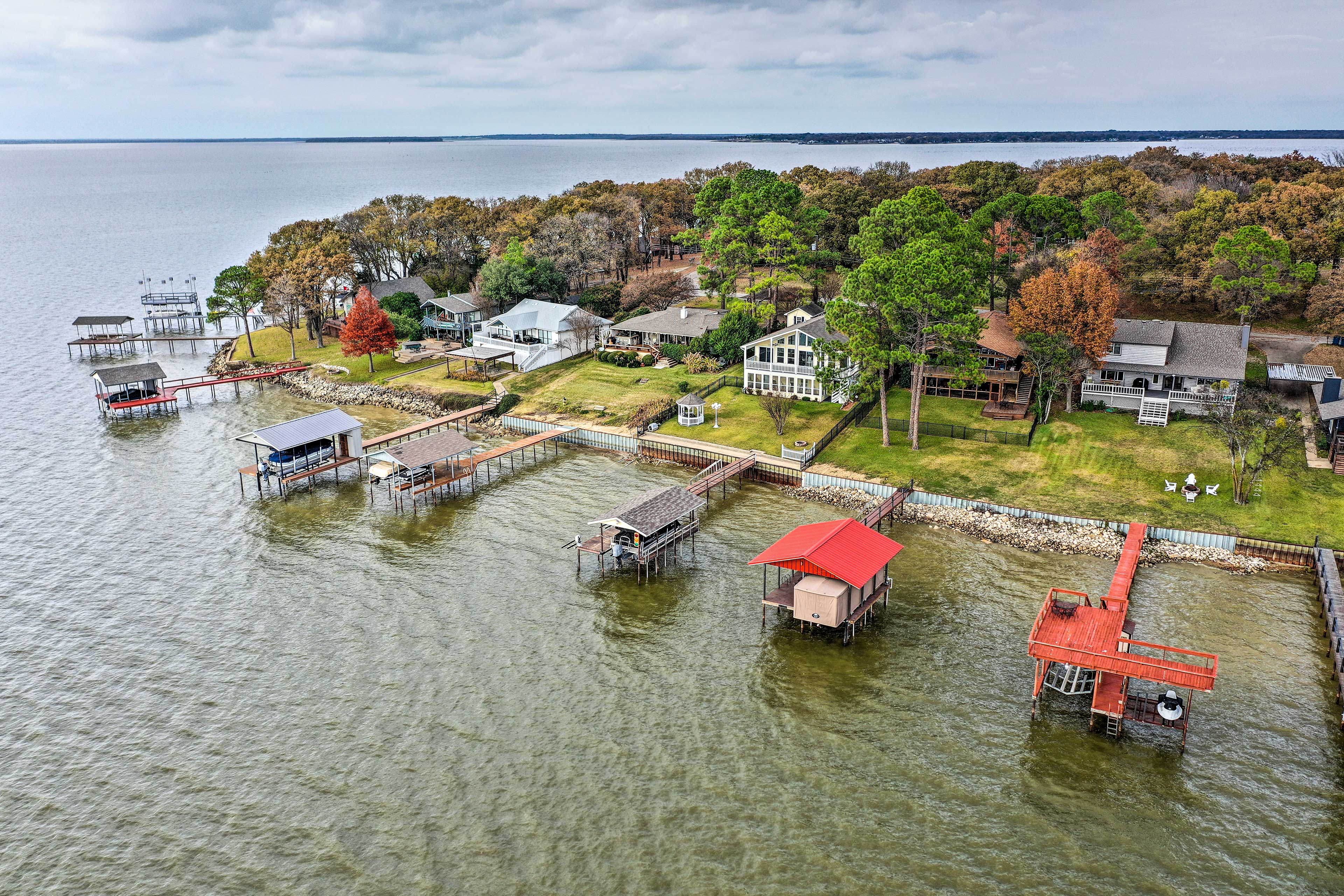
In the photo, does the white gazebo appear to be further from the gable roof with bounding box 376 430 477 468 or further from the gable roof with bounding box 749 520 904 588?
the gable roof with bounding box 749 520 904 588

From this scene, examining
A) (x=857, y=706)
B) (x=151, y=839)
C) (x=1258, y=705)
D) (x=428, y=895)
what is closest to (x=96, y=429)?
(x=151, y=839)

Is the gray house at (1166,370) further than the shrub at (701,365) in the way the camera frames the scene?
No

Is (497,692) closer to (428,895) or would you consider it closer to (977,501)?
(428,895)

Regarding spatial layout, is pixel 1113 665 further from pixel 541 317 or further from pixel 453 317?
pixel 453 317

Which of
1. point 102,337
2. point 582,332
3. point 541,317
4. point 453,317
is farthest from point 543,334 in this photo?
point 102,337

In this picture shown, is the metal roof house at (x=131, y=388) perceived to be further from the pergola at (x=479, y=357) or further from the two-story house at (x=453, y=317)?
the two-story house at (x=453, y=317)

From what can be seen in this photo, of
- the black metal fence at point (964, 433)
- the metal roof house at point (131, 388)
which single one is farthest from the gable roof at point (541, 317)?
the black metal fence at point (964, 433)

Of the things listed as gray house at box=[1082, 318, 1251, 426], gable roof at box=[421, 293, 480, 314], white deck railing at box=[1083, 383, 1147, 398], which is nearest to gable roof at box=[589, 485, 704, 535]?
white deck railing at box=[1083, 383, 1147, 398]
